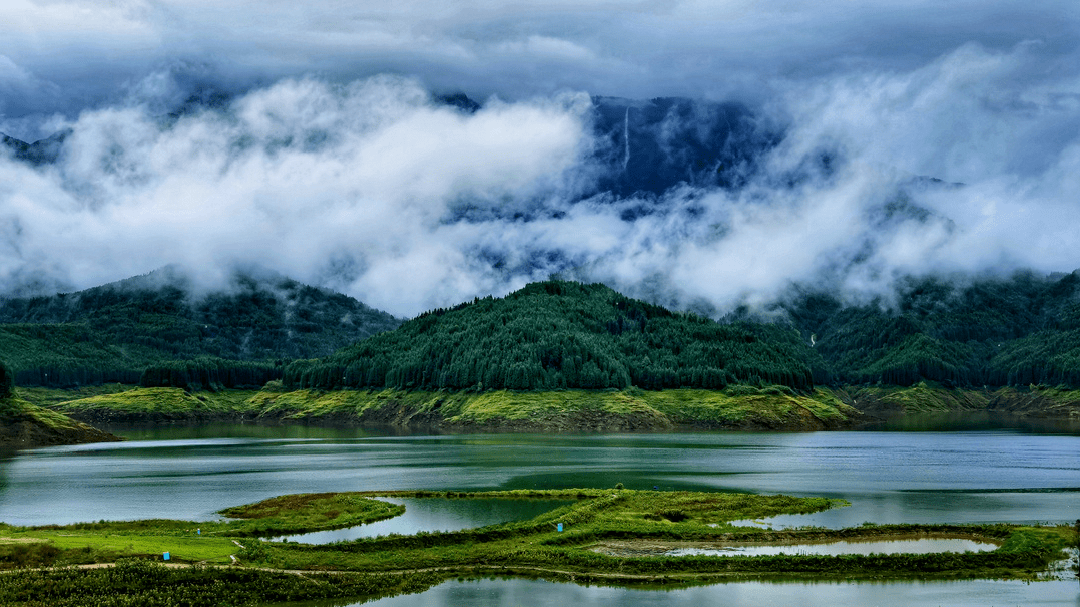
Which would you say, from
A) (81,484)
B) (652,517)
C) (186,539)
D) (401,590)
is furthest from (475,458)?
(401,590)

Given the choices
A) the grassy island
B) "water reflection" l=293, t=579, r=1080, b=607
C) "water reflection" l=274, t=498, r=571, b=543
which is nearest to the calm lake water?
"water reflection" l=293, t=579, r=1080, b=607

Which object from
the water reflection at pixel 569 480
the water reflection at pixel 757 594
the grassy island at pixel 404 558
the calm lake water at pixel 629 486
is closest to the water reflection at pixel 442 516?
the calm lake water at pixel 629 486

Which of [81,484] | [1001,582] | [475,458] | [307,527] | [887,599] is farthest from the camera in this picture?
[475,458]

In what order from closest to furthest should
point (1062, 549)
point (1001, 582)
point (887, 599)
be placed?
point (887, 599) → point (1001, 582) → point (1062, 549)

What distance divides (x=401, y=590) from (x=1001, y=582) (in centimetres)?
4506

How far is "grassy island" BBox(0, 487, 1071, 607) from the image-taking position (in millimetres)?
67688

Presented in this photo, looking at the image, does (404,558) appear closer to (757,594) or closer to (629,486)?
(757,594)

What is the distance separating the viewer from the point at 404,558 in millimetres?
79688

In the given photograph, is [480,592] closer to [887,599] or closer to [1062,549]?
[887,599]

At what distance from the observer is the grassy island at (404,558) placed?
6769cm

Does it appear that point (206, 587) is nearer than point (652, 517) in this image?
Yes

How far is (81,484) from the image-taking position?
141625 mm

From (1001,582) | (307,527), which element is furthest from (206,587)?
(1001,582)

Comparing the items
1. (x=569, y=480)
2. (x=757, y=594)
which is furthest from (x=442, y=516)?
(x=757, y=594)
